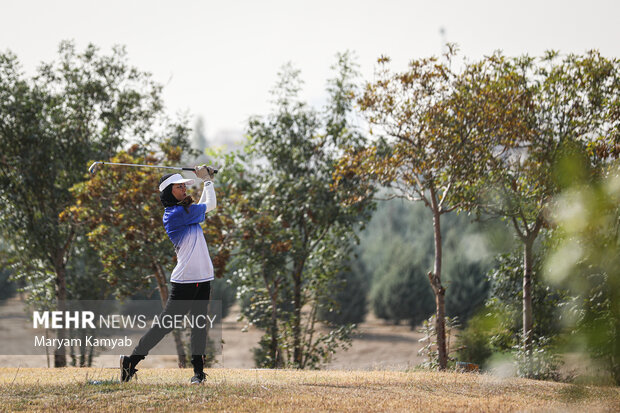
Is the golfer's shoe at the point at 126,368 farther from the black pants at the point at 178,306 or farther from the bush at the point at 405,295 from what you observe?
the bush at the point at 405,295

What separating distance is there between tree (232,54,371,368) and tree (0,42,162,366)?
3943 millimetres

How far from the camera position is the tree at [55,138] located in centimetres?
1902

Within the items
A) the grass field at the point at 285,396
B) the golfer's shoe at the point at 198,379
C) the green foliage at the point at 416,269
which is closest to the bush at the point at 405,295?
the green foliage at the point at 416,269

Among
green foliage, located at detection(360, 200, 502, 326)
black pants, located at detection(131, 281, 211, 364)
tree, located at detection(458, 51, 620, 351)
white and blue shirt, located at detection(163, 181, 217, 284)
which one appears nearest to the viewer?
black pants, located at detection(131, 281, 211, 364)

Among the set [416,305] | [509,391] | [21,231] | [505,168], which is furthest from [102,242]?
[416,305]

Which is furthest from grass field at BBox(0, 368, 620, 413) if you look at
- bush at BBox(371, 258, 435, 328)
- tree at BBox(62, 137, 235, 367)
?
bush at BBox(371, 258, 435, 328)

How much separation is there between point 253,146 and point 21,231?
7.47 meters

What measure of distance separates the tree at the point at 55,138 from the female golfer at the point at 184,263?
12.4m

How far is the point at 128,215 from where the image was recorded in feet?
52.0

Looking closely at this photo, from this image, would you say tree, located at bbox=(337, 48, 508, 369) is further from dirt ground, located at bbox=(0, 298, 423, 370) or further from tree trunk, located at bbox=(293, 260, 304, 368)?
dirt ground, located at bbox=(0, 298, 423, 370)

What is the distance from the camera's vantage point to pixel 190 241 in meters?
7.18

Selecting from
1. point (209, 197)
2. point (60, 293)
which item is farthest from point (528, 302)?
point (60, 293)

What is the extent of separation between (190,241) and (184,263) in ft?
0.81

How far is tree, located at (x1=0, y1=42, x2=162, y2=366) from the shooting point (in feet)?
62.4
